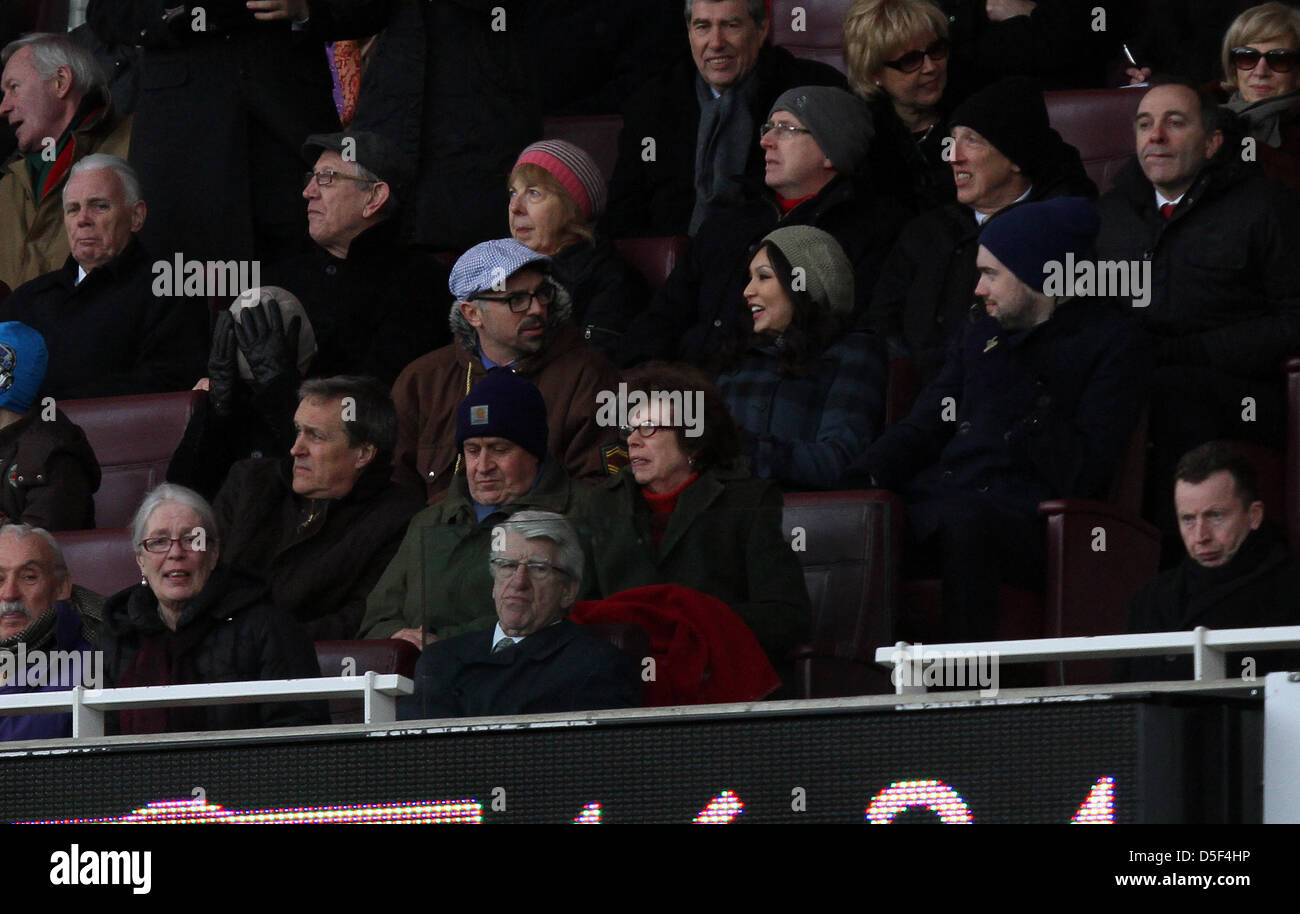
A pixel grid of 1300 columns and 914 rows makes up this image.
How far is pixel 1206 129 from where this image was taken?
7.11 metres

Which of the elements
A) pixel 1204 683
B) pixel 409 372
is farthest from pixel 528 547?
pixel 409 372

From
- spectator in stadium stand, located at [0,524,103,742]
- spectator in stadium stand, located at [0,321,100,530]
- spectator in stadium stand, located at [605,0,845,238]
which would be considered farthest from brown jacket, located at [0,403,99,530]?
spectator in stadium stand, located at [605,0,845,238]

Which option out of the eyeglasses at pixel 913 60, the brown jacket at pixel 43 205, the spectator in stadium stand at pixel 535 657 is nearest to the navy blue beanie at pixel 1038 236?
the eyeglasses at pixel 913 60

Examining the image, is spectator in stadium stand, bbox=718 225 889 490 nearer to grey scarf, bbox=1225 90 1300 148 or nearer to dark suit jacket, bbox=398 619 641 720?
grey scarf, bbox=1225 90 1300 148

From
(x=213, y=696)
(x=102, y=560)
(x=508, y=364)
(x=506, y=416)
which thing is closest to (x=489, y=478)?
(x=506, y=416)

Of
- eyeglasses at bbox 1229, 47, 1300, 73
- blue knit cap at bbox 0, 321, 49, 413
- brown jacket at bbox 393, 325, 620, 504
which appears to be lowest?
brown jacket at bbox 393, 325, 620, 504

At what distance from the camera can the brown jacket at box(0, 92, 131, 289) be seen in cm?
893

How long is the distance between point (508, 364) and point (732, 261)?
2.50 feet

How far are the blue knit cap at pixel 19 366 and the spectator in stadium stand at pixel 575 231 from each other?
1437 mm

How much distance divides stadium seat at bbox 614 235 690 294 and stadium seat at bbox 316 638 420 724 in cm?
242

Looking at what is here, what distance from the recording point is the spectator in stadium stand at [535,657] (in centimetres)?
443

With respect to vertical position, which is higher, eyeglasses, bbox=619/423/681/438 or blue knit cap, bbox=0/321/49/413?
blue knit cap, bbox=0/321/49/413

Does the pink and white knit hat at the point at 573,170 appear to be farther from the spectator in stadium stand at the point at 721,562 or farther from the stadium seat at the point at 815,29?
the spectator in stadium stand at the point at 721,562

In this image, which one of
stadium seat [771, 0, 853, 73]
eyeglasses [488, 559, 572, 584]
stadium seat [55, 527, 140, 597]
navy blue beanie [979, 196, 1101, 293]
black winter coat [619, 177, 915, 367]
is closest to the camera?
eyeglasses [488, 559, 572, 584]
